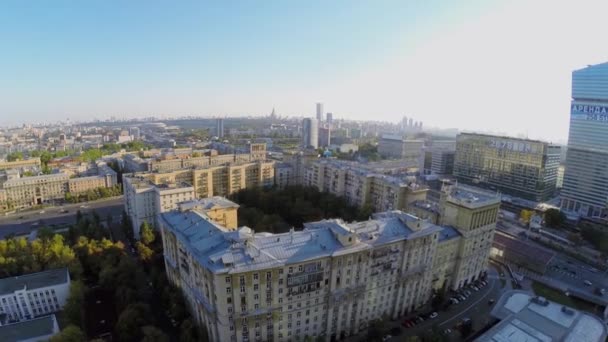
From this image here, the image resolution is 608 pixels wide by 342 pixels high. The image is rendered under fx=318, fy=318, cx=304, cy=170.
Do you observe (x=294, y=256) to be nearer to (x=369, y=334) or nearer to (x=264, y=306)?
(x=264, y=306)

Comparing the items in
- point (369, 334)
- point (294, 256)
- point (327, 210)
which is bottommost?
point (369, 334)

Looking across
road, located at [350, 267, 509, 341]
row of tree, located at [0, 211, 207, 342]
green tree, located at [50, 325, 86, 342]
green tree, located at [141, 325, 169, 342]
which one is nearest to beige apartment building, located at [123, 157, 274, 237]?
row of tree, located at [0, 211, 207, 342]

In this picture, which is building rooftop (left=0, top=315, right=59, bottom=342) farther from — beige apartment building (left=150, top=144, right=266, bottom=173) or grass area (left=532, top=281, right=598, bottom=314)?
grass area (left=532, top=281, right=598, bottom=314)

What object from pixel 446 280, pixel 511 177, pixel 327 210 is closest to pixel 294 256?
pixel 446 280

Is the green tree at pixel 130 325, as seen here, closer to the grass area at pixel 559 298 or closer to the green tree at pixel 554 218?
the grass area at pixel 559 298

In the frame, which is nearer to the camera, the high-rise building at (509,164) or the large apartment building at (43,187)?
the large apartment building at (43,187)

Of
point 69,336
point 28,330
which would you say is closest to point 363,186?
point 69,336

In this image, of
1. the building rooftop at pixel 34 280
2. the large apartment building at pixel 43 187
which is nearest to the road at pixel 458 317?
the building rooftop at pixel 34 280
